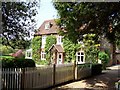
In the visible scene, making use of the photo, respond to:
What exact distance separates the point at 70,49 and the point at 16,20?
17094mm

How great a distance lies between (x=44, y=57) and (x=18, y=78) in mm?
21362

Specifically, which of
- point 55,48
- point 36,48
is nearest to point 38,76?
point 55,48

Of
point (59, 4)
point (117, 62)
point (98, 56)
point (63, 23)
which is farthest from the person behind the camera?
point (117, 62)

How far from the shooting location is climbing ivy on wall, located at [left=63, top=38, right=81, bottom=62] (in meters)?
25.0

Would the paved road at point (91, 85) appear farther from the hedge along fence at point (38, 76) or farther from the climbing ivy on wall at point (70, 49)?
the climbing ivy on wall at point (70, 49)

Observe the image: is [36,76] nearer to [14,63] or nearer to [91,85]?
[14,63]

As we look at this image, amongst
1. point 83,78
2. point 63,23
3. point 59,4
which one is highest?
point 59,4

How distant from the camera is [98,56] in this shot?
2409 centimetres

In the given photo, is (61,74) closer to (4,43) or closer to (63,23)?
(63,23)

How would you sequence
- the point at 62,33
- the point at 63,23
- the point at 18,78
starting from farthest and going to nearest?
the point at 62,33 → the point at 63,23 → the point at 18,78

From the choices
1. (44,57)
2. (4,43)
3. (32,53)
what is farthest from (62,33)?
(32,53)

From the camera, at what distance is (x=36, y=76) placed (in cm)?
942

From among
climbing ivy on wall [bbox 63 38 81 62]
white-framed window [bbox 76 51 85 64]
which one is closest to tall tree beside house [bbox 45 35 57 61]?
climbing ivy on wall [bbox 63 38 81 62]

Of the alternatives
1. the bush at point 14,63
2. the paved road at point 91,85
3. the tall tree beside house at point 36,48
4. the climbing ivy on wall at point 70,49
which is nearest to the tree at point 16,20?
the bush at point 14,63
